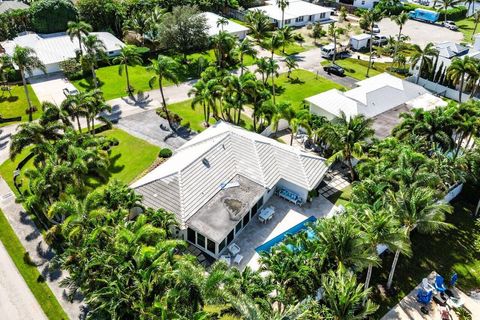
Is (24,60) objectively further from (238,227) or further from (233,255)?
(233,255)

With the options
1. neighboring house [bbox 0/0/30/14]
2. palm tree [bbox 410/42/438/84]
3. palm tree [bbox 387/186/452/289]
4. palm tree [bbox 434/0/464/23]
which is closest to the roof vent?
palm tree [bbox 387/186/452/289]

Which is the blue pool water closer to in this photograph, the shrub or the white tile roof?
the white tile roof

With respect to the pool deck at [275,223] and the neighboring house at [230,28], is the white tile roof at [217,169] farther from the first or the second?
the neighboring house at [230,28]

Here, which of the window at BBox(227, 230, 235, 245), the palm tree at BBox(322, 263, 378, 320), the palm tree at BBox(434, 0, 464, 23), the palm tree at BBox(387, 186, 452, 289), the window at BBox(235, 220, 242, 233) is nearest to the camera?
the palm tree at BBox(322, 263, 378, 320)

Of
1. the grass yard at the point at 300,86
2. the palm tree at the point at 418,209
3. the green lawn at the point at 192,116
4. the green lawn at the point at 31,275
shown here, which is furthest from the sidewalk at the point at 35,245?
the grass yard at the point at 300,86

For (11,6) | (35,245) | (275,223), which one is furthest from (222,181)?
(11,6)

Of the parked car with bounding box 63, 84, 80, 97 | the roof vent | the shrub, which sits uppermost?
the roof vent

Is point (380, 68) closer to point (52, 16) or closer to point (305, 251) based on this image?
point (305, 251)

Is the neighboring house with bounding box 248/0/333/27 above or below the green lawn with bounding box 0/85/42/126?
above
